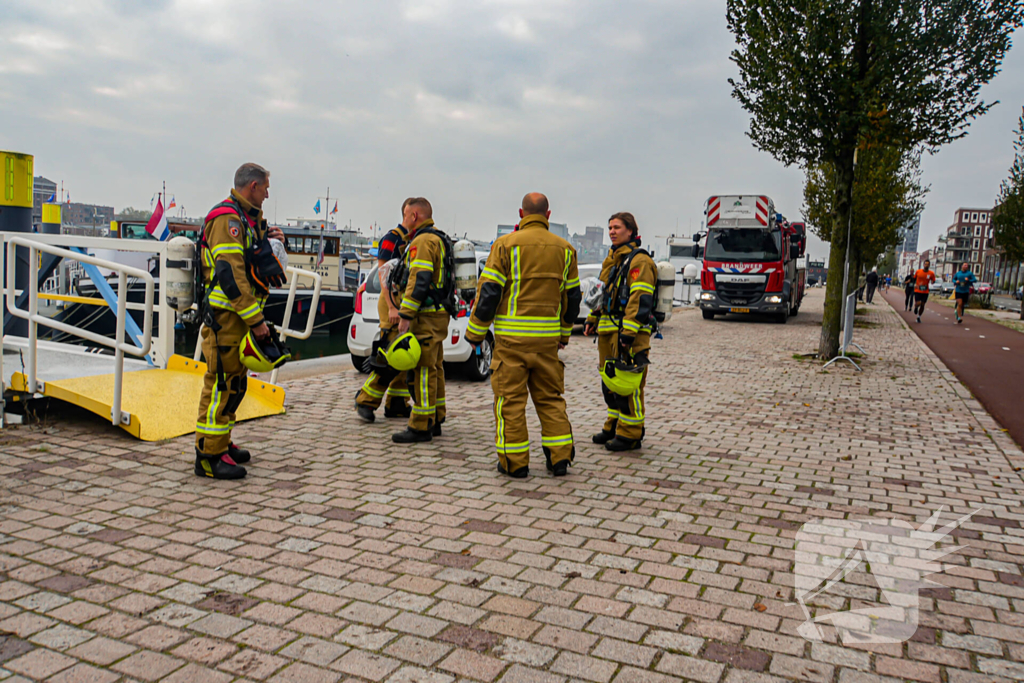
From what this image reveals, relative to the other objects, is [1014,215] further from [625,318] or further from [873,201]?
[625,318]

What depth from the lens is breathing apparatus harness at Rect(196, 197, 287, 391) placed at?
192 inches

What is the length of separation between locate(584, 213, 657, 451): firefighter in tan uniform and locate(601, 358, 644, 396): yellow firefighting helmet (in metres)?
0.06

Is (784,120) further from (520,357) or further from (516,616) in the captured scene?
(516,616)

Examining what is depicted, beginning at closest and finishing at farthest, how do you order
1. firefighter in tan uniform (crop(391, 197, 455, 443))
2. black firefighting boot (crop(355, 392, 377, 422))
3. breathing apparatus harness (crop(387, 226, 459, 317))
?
firefighter in tan uniform (crop(391, 197, 455, 443)), breathing apparatus harness (crop(387, 226, 459, 317)), black firefighting boot (crop(355, 392, 377, 422))

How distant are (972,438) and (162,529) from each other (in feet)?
22.9

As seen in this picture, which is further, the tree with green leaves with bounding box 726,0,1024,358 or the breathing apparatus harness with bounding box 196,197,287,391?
the tree with green leaves with bounding box 726,0,1024,358

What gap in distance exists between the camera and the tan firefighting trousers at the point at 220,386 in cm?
491

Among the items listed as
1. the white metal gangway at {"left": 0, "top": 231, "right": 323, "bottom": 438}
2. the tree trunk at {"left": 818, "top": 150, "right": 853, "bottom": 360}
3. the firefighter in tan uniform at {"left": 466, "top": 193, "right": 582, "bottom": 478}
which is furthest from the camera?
the tree trunk at {"left": 818, "top": 150, "right": 853, "bottom": 360}

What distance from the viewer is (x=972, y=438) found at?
7.24 m

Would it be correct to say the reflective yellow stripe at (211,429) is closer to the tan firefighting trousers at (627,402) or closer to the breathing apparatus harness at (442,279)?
the breathing apparatus harness at (442,279)

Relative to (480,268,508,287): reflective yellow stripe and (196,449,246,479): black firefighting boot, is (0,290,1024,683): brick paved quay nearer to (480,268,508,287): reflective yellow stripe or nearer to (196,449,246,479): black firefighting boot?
(196,449,246,479): black firefighting boot

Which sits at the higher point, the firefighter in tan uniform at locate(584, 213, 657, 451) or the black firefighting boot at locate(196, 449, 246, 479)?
the firefighter in tan uniform at locate(584, 213, 657, 451)

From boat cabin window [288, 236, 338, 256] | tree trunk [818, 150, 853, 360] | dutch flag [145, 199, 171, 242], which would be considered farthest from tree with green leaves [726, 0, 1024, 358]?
boat cabin window [288, 236, 338, 256]

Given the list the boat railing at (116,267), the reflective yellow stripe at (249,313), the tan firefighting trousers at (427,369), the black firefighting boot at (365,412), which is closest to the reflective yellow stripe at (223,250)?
the reflective yellow stripe at (249,313)
